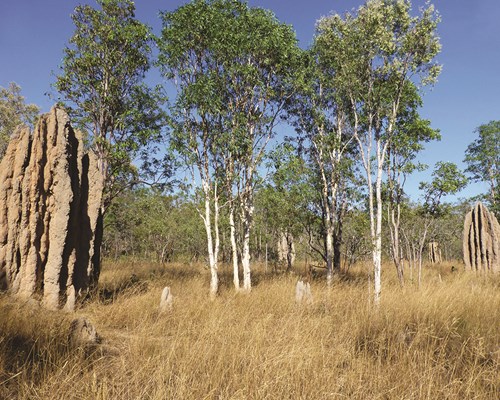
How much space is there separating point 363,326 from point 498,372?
2.18m

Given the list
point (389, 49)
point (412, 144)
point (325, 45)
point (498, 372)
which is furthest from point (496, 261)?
point (498, 372)

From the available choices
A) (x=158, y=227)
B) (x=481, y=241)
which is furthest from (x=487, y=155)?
(x=158, y=227)

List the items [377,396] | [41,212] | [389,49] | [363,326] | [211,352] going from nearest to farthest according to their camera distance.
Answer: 1. [377,396]
2. [211,352]
3. [363,326]
4. [41,212]
5. [389,49]

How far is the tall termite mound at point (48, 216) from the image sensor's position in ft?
25.0

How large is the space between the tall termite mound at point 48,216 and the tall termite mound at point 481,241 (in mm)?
18599

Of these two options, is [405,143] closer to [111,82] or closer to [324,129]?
[324,129]

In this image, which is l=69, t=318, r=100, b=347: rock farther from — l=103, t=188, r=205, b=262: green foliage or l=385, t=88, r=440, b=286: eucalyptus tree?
l=103, t=188, r=205, b=262: green foliage

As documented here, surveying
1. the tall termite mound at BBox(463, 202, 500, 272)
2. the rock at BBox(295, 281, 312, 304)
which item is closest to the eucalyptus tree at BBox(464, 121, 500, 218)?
the tall termite mound at BBox(463, 202, 500, 272)

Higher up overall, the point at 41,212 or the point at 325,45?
the point at 325,45

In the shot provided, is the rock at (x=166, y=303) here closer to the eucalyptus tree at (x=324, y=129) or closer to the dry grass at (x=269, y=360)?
the dry grass at (x=269, y=360)

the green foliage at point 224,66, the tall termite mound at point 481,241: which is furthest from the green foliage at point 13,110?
the tall termite mound at point 481,241

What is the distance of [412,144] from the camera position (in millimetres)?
12914

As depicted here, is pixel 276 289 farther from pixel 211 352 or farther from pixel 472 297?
pixel 211 352

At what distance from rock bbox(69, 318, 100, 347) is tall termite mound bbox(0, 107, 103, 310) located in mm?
3277
